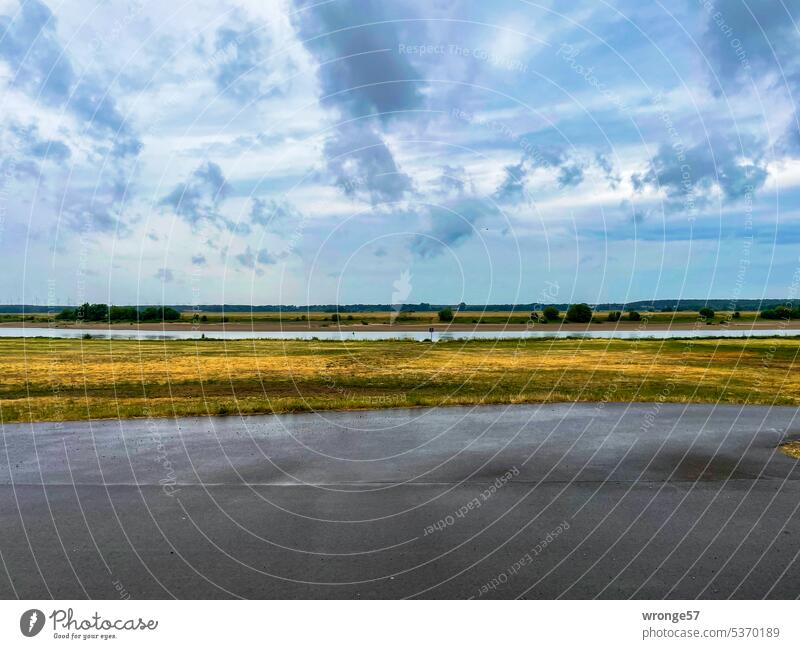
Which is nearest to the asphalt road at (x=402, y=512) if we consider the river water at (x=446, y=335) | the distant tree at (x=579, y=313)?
the river water at (x=446, y=335)

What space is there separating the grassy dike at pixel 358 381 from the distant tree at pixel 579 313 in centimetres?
7251

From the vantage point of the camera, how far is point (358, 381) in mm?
26188

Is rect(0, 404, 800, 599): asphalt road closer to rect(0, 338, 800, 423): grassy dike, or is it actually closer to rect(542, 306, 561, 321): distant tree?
rect(0, 338, 800, 423): grassy dike

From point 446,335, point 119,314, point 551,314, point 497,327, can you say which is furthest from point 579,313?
point 119,314

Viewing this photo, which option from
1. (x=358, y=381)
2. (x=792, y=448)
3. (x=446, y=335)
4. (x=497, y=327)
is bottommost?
(x=792, y=448)

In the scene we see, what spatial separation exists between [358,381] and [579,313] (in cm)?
10054

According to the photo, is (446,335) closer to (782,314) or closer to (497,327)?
(497,327)

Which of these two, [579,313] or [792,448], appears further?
[579,313]

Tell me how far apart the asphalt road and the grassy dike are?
4222 mm

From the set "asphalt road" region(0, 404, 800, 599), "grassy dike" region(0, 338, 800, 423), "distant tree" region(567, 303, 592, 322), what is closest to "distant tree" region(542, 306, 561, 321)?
"distant tree" region(567, 303, 592, 322)

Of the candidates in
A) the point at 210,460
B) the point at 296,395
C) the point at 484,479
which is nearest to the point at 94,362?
the point at 296,395

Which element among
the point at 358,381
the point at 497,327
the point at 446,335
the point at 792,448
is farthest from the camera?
the point at 497,327

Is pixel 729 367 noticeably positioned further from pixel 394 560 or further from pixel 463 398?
pixel 394 560

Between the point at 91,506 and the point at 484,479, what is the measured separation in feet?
20.2
